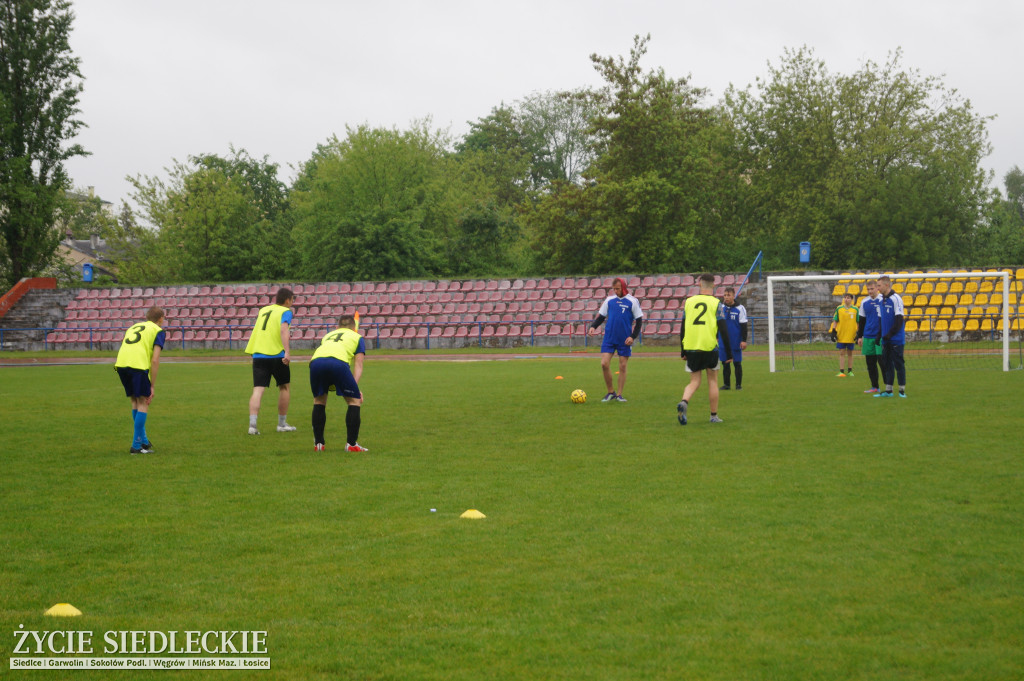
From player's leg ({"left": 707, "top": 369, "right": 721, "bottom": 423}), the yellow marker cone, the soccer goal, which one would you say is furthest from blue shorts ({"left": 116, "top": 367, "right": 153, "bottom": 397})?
the soccer goal

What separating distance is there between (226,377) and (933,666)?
876 inches

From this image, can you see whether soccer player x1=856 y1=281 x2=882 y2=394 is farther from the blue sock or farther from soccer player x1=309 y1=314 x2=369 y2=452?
the blue sock

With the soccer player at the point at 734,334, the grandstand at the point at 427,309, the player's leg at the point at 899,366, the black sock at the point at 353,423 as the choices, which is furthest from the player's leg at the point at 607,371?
the grandstand at the point at 427,309

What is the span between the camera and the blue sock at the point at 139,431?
425 inches

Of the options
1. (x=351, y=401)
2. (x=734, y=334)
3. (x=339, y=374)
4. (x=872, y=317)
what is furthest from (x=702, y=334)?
(x=734, y=334)

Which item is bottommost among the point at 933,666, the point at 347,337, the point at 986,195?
the point at 933,666

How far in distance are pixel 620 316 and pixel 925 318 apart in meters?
19.5

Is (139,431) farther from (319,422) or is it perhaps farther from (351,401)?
(351,401)

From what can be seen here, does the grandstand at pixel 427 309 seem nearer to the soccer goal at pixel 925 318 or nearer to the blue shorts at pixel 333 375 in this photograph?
the soccer goal at pixel 925 318

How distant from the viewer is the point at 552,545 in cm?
632

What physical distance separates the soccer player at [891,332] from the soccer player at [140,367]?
36.6ft

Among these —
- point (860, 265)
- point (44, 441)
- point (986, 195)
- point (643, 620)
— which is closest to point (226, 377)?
point (44, 441)

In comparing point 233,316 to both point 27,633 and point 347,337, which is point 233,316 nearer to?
point 347,337

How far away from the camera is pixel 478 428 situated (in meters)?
12.6
